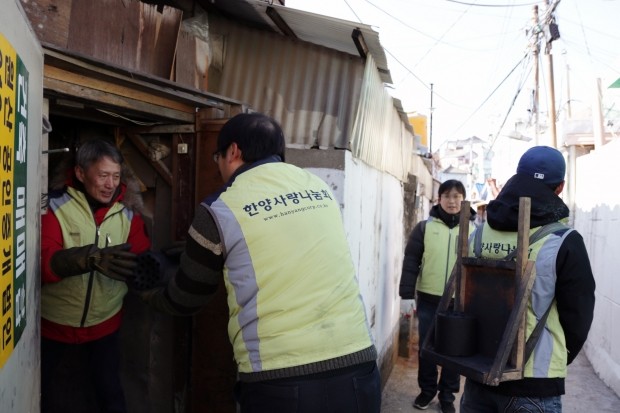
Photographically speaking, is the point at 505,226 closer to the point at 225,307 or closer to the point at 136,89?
the point at 225,307

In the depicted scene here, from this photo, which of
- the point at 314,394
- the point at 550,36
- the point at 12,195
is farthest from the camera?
the point at 550,36

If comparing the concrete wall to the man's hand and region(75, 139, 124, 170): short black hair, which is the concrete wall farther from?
region(75, 139, 124, 170): short black hair

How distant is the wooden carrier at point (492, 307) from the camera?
2312 mm

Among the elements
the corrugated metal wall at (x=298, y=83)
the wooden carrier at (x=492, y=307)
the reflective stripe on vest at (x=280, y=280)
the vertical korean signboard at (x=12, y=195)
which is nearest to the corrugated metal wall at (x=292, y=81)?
the corrugated metal wall at (x=298, y=83)

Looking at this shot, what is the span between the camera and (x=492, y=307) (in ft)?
8.36

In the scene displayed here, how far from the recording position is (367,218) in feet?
15.4

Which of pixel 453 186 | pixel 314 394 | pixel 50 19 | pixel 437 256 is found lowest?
pixel 314 394

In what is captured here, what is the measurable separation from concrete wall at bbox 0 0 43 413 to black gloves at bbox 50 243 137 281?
1.54 ft

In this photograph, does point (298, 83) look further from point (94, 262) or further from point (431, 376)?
point (431, 376)

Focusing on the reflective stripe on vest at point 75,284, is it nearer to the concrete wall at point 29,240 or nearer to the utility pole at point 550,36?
the concrete wall at point 29,240

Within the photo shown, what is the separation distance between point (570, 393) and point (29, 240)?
18.7 feet

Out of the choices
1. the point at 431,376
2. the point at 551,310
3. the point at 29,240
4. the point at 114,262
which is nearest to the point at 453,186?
the point at 431,376

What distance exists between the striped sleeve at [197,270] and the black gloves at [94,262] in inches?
17.6

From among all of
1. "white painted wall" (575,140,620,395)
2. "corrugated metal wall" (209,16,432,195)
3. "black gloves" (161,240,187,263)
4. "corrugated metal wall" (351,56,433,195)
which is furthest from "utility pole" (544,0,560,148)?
"black gloves" (161,240,187,263)
